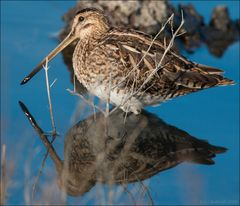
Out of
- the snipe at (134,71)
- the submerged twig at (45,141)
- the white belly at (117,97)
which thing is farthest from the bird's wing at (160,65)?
the submerged twig at (45,141)

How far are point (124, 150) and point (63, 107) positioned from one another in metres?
0.96

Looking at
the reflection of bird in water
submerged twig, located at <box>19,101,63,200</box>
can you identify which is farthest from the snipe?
submerged twig, located at <box>19,101,63,200</box>

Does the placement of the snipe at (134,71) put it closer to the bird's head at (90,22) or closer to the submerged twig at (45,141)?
the bird's head at (90,22)

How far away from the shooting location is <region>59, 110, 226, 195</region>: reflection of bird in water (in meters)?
5.19

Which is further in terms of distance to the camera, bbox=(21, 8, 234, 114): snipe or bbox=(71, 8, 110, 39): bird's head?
bbox=(71, 8, 110, 39): bird's head

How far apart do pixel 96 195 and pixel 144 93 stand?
5.57 ft

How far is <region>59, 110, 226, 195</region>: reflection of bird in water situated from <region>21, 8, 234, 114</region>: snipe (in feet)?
0.67

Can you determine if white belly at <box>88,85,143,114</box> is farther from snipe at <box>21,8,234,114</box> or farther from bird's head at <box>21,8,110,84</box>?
bird's head at <box>21,8,110,84</box>

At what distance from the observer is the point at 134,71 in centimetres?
610

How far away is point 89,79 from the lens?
21.0ft

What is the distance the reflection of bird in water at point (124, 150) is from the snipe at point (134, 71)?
0.67 ft

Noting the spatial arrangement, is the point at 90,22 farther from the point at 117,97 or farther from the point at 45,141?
the point at 45,141

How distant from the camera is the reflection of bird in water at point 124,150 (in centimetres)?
519

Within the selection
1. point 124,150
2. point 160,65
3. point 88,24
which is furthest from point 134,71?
point 88,24
